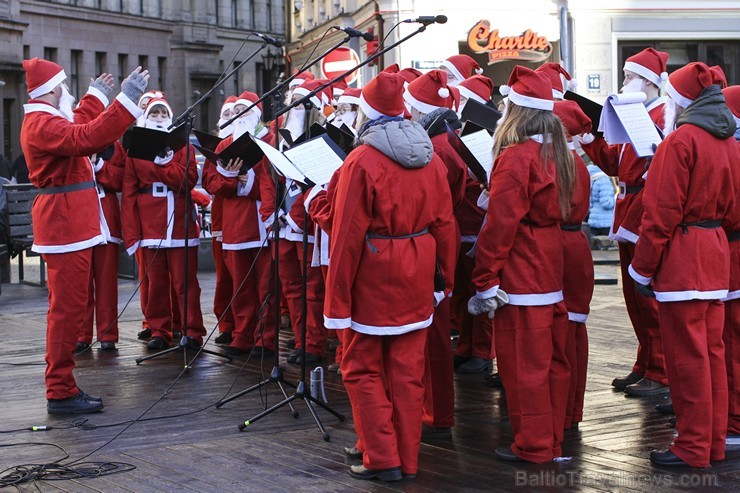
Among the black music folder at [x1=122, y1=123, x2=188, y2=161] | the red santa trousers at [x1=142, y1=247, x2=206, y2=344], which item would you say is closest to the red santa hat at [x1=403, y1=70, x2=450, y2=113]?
the black music folder at [x1=122, y1=123, x2=188, y2=161]

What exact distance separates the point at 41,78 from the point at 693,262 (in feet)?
14.7

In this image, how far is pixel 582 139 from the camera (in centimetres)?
823

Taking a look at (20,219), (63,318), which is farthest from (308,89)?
(20,219)

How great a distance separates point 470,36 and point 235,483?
1906 centimetres

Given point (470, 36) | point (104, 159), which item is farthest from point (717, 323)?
point (470, 36)

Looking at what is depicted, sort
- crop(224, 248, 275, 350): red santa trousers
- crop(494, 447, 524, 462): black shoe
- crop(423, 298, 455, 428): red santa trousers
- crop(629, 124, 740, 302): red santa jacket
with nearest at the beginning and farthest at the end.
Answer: crop(629, 124, 740, 302): red santa jacket
crop(494, 447, 524, 462): black shoe
crop(423, 298, 455, 428): red santa trousers
crop(224, 248, 275, 350): red santa trousers

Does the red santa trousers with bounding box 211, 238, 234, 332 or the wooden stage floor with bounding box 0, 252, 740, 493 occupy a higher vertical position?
the red santa trousers with bounding box 211, 238, 234, 332

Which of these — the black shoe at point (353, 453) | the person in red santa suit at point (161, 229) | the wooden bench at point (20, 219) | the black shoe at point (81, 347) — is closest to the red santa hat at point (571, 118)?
the black shoe at point (353, 453)

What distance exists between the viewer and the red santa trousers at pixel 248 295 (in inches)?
393

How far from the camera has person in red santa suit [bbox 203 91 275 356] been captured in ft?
32.1

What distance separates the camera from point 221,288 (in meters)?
10.7

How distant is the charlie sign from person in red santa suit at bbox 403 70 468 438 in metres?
16.3

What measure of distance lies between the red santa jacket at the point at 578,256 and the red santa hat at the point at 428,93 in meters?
1.22

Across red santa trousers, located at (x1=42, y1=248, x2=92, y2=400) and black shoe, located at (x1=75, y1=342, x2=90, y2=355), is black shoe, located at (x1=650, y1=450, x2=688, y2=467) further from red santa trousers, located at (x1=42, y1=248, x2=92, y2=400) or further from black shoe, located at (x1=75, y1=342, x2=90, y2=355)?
black shoe, located at (x1=75, y1=342, x2=90, y2=355)
